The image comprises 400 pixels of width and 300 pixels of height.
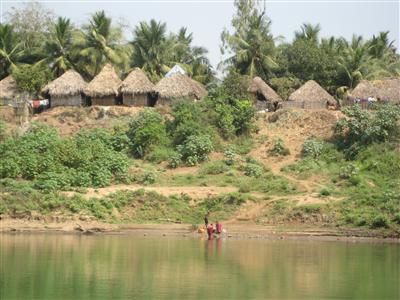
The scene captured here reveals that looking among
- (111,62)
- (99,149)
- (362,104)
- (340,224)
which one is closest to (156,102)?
(111,62)

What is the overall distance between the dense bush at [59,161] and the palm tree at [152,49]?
11295mm

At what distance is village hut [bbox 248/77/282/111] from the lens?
48375mm

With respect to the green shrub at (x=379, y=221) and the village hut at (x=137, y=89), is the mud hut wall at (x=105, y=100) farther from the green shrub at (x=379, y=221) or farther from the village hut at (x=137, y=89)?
the green shrub at (x=379, y=221)

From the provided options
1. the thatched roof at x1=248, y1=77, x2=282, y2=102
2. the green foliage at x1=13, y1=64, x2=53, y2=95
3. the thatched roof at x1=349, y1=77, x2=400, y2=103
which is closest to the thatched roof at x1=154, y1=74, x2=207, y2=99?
the thatched roof at x1=248, y1=77, x2=282, y2=102

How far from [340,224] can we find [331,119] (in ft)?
36.5

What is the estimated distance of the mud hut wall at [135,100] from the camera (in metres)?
48.4

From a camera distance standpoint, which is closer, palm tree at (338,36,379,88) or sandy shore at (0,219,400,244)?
sandy shore at (0,219,400,244)

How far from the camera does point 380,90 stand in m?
46.4

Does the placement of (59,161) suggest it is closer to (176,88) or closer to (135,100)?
(135,100)

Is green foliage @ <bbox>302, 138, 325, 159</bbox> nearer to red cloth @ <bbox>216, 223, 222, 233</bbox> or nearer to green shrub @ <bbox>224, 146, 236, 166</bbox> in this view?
green shrub @ <bbox>224, 146, 236, 166</bbox>

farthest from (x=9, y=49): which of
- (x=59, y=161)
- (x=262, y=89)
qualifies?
(x=262, y=89)

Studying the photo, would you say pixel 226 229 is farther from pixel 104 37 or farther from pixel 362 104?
pixel 104 37

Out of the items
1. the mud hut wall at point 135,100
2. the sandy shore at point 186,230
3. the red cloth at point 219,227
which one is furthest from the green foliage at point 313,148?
the mud hut wall at point 135,100

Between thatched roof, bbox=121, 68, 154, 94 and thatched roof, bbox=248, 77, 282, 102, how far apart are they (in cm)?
589
